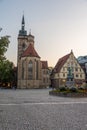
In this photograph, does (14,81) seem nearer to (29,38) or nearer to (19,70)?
(19,70)

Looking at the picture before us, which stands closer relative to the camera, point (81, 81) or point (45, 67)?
point (81, 81)

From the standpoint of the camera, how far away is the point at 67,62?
7800 cm

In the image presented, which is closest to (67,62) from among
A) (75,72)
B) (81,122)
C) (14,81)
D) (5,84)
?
(75,72)

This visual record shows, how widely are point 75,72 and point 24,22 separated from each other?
3726 centimetres

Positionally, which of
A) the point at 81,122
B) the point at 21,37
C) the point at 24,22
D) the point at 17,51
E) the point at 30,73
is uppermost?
the point at 24,22

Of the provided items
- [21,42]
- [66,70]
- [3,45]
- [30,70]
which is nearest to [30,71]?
[30,70]

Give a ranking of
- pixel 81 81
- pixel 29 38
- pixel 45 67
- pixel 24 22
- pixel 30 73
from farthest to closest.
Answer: pixel 24 22, pixel 29 38, pixel 45 67, pixel 81 81, pixel 30 73

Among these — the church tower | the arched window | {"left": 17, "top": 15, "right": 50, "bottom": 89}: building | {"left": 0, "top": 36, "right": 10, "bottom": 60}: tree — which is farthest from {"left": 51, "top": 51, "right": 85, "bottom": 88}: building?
{"left": 0, "top": 36, "right": 10, "bottom": 60}: tree

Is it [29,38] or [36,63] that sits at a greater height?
[29,38]

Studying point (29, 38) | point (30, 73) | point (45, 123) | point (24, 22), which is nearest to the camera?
point (45, 123)

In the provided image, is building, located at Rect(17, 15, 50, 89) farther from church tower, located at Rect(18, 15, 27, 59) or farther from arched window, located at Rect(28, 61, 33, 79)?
church tower, located at Rect(18, 15, 27, 59)

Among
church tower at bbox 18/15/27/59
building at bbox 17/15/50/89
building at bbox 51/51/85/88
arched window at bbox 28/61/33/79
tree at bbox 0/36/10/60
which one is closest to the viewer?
tree at bbox 0/36/10/60

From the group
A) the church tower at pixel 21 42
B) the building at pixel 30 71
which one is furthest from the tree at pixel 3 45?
the church tower at pixel 21 42

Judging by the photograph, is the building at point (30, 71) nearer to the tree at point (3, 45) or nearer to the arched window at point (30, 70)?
the arched window at point (30, 70)
